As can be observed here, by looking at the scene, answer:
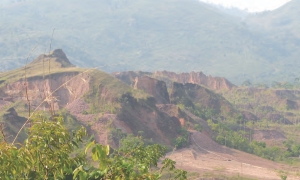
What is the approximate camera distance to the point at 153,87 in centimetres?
6400

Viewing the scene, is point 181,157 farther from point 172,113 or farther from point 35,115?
point 35,115

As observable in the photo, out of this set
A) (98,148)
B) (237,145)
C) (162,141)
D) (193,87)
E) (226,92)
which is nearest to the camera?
(98,148)

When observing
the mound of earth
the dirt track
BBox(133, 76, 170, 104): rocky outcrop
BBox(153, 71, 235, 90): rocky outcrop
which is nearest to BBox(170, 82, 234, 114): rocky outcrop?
BBox(133, 76, 170, 104): rocky outcrop

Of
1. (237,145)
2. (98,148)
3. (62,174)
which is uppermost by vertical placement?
(98,148)

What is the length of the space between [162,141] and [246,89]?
198 feet

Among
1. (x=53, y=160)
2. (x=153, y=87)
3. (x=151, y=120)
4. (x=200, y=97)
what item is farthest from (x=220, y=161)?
(x=53, y=160)

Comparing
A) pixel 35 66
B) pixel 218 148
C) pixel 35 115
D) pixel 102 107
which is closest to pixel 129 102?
pixel 102 107

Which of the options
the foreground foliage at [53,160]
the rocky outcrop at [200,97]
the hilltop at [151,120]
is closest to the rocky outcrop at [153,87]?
the hilltop at [151,120]

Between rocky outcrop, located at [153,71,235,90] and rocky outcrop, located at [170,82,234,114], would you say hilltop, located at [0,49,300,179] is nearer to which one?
rocky outcrop, located at [170,82,234,114]

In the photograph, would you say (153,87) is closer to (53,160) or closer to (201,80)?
(201,80)

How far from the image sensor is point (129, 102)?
49.4m

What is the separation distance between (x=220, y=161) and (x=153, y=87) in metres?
23.2

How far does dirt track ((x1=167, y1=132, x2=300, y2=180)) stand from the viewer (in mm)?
39094

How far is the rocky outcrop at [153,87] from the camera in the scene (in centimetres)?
6272
